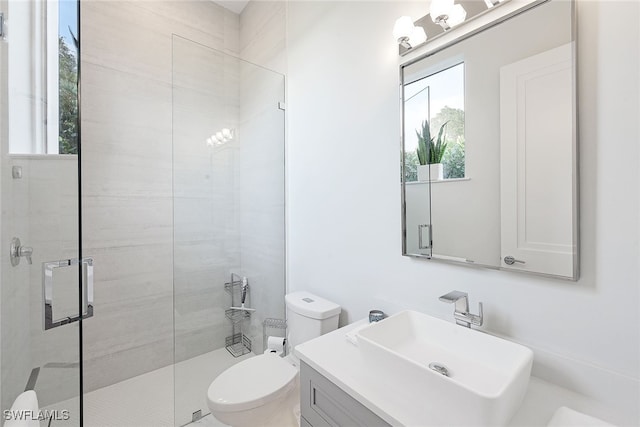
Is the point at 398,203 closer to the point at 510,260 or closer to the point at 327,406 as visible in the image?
the point at 510,260

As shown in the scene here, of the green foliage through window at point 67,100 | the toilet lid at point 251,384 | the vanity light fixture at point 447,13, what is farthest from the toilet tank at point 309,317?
the vanity light fixture at point 447,13

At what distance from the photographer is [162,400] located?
1.95m

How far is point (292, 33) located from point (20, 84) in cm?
163

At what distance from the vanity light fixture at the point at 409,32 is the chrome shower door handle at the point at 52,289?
1581 mm

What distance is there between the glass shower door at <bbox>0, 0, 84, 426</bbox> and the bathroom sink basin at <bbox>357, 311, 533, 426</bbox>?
3.86 ft

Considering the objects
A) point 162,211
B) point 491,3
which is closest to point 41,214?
point 162,211

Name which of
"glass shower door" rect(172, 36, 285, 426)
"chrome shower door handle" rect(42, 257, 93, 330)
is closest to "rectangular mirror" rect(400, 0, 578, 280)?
"glass shower door" rect(172, 36, 285, 426)

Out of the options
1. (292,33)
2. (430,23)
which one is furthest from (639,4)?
(292,33)

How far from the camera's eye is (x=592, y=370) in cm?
83

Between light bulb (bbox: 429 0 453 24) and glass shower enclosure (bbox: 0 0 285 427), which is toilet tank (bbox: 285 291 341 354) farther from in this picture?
light bulb (bbox: 429 0 453 24)

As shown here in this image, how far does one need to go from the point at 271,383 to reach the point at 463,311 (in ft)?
3.29

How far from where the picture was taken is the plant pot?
4.02ft

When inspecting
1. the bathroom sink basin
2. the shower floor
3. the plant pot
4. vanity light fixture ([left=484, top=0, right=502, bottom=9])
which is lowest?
the shower floor

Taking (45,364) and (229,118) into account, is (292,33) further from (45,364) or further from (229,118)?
A: (45,364)
